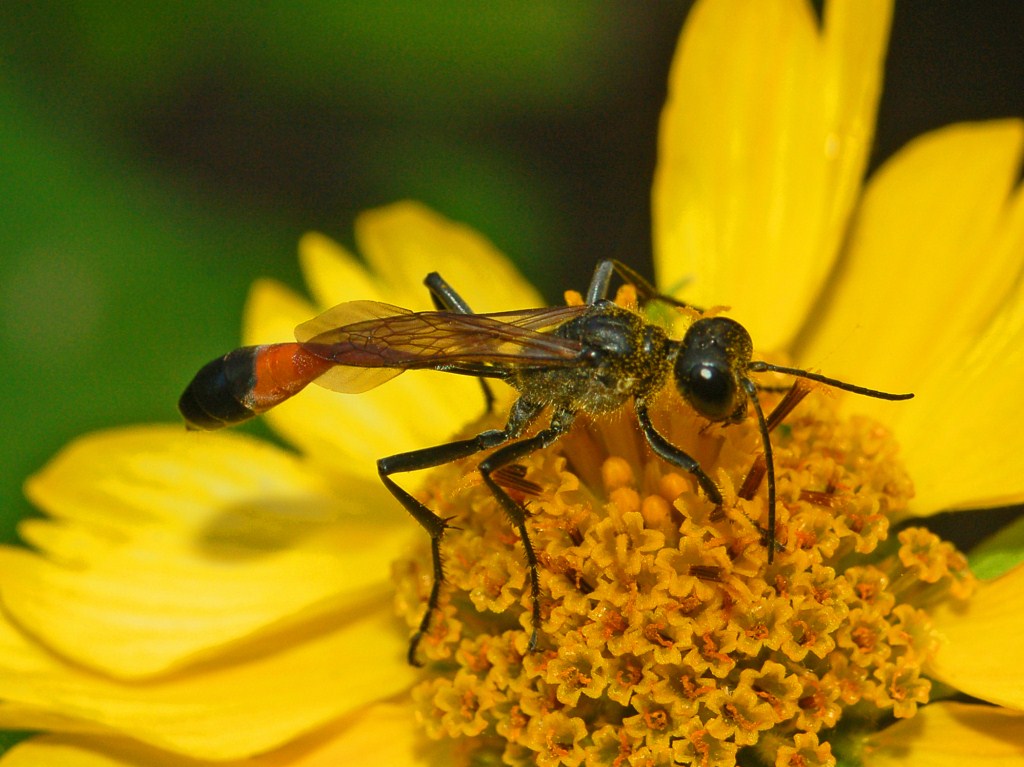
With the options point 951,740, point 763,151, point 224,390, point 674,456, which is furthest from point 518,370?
point 951,740

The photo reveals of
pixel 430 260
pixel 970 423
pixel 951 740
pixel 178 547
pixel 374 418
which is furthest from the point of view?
pixel 430 260

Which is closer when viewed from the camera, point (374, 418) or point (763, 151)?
point (763, 151)

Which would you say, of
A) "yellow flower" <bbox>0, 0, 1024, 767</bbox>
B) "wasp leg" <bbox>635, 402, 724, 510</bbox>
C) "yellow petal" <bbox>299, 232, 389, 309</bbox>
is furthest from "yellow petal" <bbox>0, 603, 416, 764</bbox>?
"yellow petal" <bbox>299, 232, 389, 309</bbox>

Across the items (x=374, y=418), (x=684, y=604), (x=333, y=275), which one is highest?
(x=333, y=275)

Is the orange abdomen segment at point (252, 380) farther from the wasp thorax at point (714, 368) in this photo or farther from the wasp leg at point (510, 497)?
the wasp thorax at point (714, 368)

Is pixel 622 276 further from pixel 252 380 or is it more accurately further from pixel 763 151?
pixel 252 380

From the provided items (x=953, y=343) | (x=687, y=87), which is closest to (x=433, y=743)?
(x=953, y=343)

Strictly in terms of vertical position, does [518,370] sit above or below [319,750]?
above
